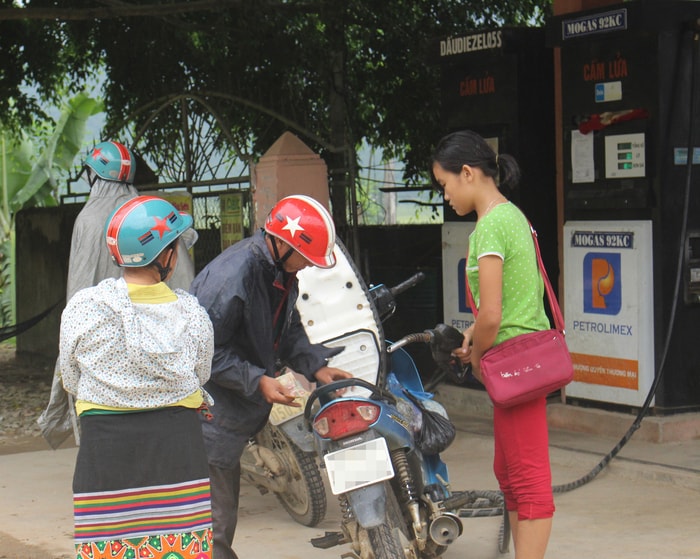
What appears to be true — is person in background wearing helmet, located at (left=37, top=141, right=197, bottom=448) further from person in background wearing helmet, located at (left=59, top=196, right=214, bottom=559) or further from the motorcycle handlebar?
person in background wearing helmet, located at (left=59, top=196, right=214, bottom=559)

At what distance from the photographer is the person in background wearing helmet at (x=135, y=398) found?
3.47 metres

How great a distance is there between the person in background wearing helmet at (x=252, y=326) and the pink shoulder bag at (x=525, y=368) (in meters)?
0.61

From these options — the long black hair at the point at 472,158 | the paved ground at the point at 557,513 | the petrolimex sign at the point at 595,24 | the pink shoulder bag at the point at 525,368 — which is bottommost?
the paved ground at the point at 557,513

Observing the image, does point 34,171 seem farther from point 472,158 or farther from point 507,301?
point 507,301

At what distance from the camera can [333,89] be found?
348 inches

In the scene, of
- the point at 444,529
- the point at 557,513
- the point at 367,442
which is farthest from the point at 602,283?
the point at 367,442

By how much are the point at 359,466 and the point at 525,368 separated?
67 cm

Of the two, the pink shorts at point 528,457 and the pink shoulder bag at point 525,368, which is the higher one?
the pink shoulder bag at point 525,368

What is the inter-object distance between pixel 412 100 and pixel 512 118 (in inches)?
87.4

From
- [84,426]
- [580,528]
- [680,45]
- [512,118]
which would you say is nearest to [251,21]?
[512,118]

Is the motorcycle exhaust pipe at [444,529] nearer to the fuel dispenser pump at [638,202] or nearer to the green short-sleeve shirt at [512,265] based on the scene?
the green short-sleeve shirt at [512,265]

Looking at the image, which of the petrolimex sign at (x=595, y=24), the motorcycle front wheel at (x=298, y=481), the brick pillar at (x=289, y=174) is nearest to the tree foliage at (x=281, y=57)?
the brick pillar at (x=289, y=174)

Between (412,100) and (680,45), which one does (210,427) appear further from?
(412,100)

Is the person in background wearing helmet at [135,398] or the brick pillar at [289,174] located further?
the brick pillar at [289,174]
